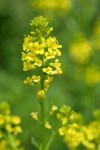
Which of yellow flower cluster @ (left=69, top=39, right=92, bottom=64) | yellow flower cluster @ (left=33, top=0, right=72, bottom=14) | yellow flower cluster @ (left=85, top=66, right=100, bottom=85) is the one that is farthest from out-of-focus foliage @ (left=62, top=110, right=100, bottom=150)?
yellow flower cluster @ (left=33, top=0, right=72, bottom=14)

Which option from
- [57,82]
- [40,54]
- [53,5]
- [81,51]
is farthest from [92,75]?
[40,54]

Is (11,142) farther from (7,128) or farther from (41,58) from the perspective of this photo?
(41,58)

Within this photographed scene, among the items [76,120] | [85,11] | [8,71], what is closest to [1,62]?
[8,71]

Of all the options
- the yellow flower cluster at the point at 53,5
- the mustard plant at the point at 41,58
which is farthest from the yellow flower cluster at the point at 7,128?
the yellow flower cluster at the point at 53,5

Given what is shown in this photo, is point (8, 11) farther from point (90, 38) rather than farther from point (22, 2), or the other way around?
point (90, 38)

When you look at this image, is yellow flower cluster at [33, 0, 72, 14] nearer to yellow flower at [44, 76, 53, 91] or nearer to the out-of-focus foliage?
the out-of-focus foliage

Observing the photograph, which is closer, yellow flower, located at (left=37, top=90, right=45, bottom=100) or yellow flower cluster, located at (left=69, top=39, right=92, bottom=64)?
yellow flower, located at (left=37, top=90, right=45, bottom=100)
